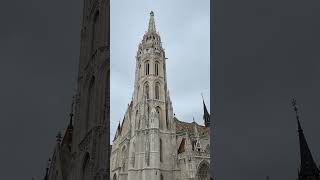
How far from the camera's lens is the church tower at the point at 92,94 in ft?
21.8

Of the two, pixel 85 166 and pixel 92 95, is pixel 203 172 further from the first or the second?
pixel 92 95

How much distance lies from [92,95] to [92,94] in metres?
0.03

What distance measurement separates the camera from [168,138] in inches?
223

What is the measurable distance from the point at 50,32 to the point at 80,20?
1327 mm

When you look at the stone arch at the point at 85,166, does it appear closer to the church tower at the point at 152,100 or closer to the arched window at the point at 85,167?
the arched window at the point at 85,167

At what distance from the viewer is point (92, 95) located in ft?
25.8

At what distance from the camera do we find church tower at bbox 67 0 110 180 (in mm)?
6656

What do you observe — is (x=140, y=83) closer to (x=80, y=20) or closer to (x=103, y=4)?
(x=103, y=4)

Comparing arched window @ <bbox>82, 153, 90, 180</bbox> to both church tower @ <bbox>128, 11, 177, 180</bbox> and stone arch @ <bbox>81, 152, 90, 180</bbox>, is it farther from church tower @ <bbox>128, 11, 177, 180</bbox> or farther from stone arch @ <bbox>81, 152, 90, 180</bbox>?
church tower @ <bbox>128, 11, 177, 180</bbox>
